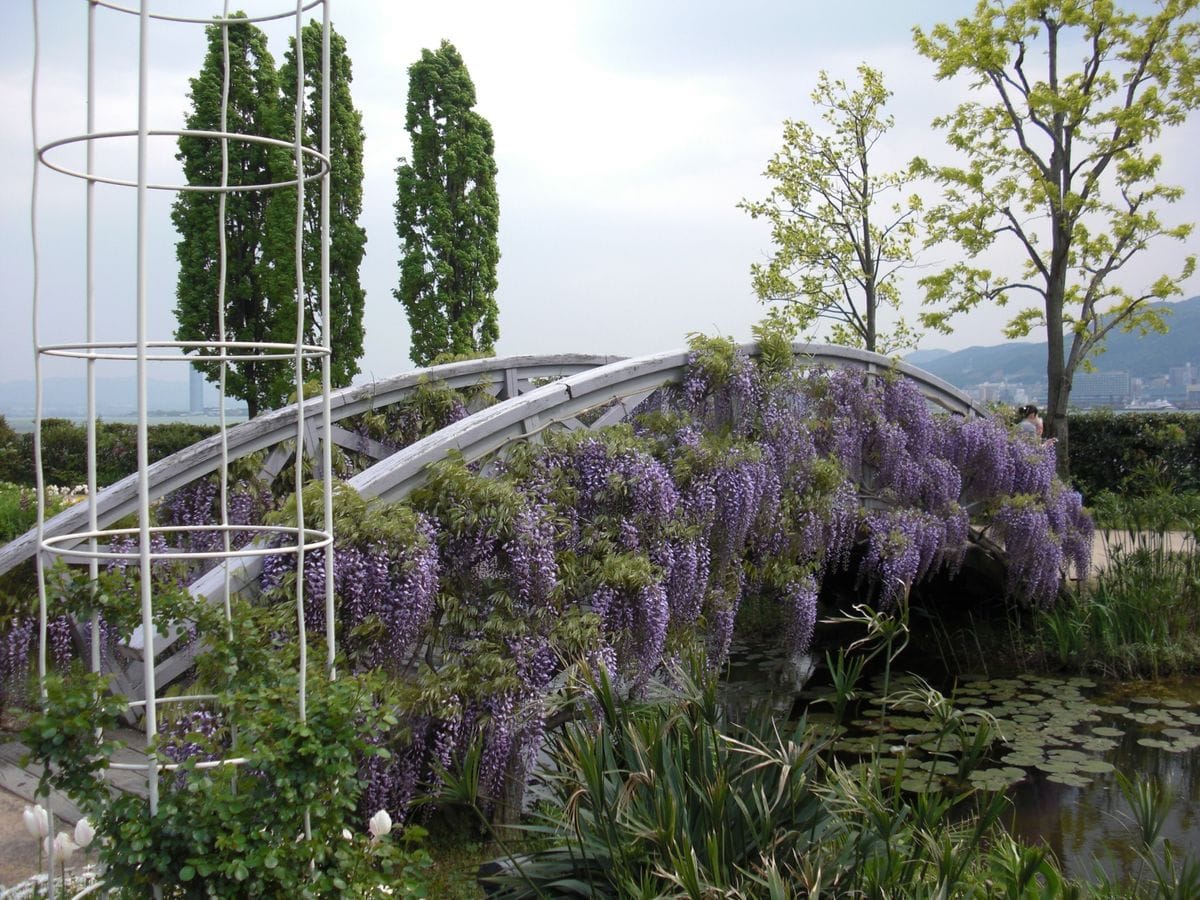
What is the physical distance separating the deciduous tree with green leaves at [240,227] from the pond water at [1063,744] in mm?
8081

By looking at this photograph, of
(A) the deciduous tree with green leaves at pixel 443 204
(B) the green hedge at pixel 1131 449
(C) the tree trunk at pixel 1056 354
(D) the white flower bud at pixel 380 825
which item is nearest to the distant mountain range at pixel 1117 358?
(B) the green hedge at pixel 1131 449

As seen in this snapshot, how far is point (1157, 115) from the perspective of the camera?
1284cm

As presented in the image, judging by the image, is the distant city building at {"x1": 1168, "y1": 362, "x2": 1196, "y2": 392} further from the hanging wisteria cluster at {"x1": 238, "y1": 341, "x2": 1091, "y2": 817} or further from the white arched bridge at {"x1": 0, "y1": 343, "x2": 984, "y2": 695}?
the white arched bridge at {"x1": 0, "y1": 343, "x2": 984, "y2": 695}

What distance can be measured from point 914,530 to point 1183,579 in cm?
291

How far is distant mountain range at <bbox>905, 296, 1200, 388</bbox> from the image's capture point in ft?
189

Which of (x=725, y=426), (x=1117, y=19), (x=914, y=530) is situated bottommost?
(x=914, y=530)

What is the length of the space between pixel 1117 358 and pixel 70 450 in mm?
66343

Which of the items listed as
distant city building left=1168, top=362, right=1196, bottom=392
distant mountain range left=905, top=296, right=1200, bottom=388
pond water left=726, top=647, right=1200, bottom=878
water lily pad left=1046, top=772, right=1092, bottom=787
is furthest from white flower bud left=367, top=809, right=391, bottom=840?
distant city building left=1168, top=362, right=1196, bottom=392

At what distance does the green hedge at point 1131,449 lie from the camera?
14.8 meters

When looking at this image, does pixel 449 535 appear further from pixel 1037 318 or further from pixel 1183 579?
pixel 1037 318

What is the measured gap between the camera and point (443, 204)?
13516 mm

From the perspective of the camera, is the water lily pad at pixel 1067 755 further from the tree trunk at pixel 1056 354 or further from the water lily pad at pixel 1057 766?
the tree trunk at pixel 1056 354

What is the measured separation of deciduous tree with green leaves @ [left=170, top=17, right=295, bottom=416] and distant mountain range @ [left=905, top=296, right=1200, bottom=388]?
35.8 meters

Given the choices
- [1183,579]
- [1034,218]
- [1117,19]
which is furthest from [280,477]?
[1117,19]
